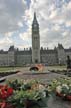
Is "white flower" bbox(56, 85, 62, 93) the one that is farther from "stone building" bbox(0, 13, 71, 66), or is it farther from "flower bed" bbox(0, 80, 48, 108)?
"stone building" bbox(0, 13, 71, 66)

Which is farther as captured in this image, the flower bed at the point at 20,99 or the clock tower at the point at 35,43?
the clock tower at the point at 35,43

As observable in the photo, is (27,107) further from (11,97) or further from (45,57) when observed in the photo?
(45,57)

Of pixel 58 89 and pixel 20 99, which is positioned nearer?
pixel 20 99

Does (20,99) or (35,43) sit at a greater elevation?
(35,43)

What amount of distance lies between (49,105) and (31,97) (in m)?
0.36

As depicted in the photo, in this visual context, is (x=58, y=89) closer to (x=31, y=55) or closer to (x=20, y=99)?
(x=20, y=99)

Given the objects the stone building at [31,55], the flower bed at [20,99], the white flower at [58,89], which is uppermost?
the stone building at [31,55]

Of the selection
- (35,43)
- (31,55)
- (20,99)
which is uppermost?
(35,43)

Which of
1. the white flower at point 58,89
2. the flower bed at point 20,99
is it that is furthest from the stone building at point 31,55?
the flower bed at point 20,99

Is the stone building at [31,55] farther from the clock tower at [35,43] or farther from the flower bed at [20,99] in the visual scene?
the flower bed at [20,99]

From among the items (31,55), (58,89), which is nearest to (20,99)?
(58,89)

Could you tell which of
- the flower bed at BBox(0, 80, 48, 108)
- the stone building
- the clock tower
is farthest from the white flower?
the stone building

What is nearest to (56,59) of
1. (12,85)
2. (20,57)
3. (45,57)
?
(45,57)

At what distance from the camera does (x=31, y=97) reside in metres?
2.77
